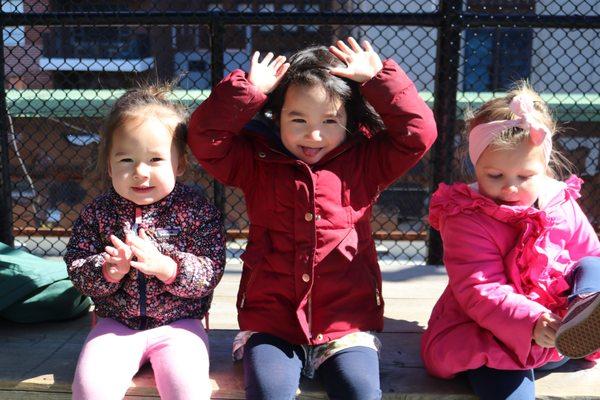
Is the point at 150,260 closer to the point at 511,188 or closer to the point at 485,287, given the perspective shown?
the point at 485,287

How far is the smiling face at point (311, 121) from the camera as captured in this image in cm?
202

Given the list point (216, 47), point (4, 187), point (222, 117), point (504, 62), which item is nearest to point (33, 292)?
point (4, 187)

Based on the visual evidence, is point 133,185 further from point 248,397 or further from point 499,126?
point 499,126

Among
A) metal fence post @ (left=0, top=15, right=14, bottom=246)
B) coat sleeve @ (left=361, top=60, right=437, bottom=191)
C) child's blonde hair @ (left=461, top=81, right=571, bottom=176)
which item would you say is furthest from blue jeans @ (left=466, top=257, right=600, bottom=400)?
metal fence post @ (left=0, top=15, right=14, bottom=246)

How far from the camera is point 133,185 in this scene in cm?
202

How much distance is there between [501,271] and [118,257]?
107 centimetres

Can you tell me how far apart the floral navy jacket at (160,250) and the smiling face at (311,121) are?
349 mm

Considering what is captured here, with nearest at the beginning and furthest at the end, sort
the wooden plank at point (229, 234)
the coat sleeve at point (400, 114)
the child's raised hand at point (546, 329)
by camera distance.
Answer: the child's raised hand at point (546, 329) → the coat sleeve at point (400, 114) → the wooden plank at point (229, 234)

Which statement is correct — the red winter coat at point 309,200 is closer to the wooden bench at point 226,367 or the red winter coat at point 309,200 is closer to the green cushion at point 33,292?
the wooden bench at point 226,367

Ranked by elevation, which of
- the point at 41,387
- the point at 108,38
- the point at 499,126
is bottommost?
the point at 41,387

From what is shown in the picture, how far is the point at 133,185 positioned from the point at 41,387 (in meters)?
0.64

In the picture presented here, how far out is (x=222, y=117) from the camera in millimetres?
1989

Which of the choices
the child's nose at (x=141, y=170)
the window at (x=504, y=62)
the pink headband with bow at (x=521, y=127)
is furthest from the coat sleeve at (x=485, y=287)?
the window at (x=504, y=62)

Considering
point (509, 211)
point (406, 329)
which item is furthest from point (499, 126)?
point (406, 329)
